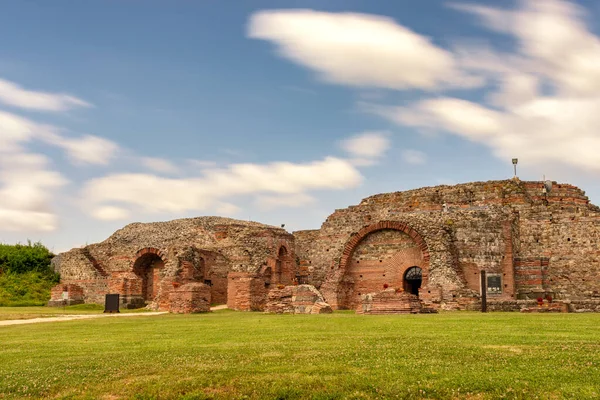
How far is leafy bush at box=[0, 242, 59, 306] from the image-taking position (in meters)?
35.6

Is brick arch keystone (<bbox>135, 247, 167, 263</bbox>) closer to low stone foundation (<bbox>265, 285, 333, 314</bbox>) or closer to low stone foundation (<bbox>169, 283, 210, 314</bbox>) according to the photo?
low stone foundation (<bbox>169, 283, 210, 314</bbox>)

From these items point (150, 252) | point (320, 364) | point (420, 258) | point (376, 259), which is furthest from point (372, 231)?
point (320, 364)

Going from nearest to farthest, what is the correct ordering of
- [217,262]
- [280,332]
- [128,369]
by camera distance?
[128,369], [280,332], [217,262]

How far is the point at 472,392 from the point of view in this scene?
23.4 ft

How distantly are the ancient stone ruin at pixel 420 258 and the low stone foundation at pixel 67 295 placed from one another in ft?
10.1

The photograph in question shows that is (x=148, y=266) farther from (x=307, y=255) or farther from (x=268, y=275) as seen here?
(x=268, y=275)

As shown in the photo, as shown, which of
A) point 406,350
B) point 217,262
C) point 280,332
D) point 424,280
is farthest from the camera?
point 217,262

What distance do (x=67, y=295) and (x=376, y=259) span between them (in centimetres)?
1771

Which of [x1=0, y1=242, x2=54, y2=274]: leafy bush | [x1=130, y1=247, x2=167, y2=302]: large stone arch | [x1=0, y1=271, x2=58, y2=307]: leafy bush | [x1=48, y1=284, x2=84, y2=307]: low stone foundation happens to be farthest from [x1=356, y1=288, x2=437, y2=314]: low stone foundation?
[x1=0, y1=242, x2=54, y2=274]: leafy bush

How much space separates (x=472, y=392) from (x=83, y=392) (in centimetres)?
469

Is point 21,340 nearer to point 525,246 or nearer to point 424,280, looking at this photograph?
point 424,280

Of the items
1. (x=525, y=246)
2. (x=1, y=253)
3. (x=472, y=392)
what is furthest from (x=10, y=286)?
(x=472, y=392)

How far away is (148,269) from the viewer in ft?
118

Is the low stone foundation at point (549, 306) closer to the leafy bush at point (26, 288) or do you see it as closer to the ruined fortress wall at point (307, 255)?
the ruined fortress wall at point (307, 255)
